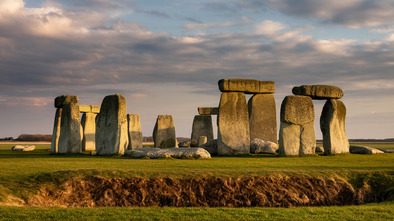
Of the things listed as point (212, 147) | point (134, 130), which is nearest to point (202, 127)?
point (134, 130)

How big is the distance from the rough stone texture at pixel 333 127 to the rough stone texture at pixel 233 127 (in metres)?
4.82

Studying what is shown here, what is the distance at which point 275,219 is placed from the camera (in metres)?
8.57

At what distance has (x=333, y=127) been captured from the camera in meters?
25.0

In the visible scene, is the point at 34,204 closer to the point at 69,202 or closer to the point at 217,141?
the point at 69,202

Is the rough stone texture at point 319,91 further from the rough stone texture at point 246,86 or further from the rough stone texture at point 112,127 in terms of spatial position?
the rough stone texture at point 112,127

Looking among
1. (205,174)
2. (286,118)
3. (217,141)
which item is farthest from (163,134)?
(205,174)

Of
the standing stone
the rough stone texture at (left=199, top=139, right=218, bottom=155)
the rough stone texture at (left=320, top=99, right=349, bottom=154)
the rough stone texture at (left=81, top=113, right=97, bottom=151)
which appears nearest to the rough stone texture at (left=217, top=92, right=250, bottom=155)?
the rough stone texture at (left=199, top=139, right=218, bottom=155)

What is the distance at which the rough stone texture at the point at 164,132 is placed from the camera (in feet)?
106

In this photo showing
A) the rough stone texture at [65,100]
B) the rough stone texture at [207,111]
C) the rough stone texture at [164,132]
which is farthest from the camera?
the rough stone texture at [207,111]

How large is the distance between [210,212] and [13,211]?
4283 millimetres

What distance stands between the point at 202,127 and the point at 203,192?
25149mm

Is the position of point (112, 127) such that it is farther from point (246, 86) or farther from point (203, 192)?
point (203, 192)

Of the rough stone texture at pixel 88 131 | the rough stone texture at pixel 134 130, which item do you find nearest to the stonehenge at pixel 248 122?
the rough stone texture at pixel 88 131

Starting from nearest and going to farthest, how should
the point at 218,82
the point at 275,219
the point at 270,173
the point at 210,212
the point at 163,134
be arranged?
the point at 275,219 → the point at 210,212 → the point at 270,173 → the point at 218,82 → the point at 163,134
